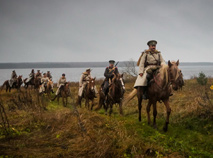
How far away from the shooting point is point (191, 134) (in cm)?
635

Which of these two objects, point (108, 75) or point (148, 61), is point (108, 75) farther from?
point (148, 61)

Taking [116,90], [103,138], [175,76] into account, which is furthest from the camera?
[116,90]

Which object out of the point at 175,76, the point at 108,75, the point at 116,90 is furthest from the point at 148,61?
the point at 108,75

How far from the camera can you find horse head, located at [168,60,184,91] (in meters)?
5.89

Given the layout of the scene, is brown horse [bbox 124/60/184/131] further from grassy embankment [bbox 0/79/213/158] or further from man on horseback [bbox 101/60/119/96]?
man on horseback [bbox 101/60/119/96]

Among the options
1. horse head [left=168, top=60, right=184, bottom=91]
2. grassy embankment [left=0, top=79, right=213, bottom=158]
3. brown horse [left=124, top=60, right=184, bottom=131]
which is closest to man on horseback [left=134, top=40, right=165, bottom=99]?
brown horse [left=124, top=60, right=184, bottom=131]

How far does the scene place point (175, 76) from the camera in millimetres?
5992

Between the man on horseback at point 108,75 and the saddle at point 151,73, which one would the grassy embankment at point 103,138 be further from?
the man on horseback at point 108,75

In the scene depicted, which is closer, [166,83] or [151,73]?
[166,83]

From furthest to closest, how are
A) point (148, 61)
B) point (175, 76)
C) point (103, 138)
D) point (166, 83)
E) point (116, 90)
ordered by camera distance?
point (116, 90), point (148, 61), point (166, 83), point (175, 76), point (103, 138)

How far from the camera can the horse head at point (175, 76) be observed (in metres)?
5.89

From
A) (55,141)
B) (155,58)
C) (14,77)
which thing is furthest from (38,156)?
(14,77)

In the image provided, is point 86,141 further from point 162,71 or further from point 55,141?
point 162,71

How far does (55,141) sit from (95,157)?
1.62m
